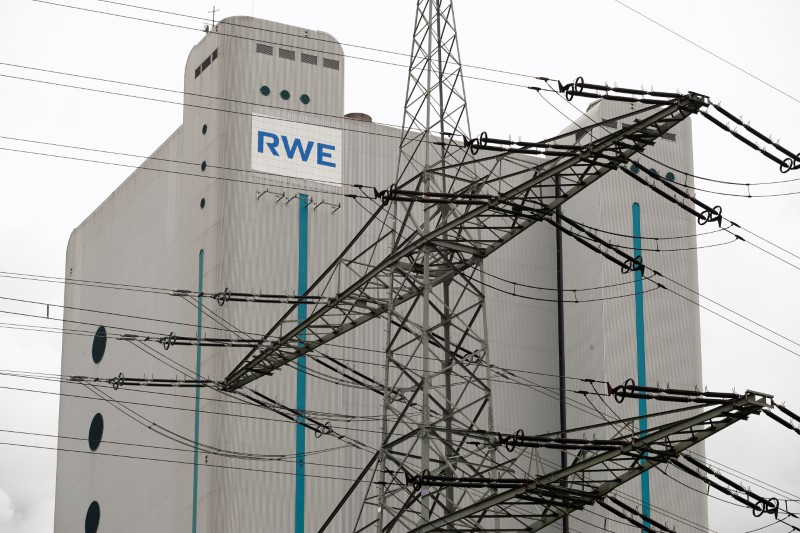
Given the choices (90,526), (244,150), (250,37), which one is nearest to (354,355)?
(244,150)

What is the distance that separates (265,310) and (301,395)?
462 centimetres

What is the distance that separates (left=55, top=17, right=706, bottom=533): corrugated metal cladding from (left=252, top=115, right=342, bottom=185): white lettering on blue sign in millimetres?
463

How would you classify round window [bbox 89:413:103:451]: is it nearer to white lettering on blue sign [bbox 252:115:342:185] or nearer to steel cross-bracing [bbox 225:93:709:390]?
white lettering on blue sign [bbox 252:115:342:185]

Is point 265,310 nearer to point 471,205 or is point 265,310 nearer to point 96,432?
point 96,432

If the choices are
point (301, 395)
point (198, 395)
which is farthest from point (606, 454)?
point (198, 395)

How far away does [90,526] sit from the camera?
86.2 meters

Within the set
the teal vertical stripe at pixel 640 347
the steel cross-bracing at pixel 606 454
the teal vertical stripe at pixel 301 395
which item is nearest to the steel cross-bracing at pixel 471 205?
the steel cross-bracing at pixel 606 454

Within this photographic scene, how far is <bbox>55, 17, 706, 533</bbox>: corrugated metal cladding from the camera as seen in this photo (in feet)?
233

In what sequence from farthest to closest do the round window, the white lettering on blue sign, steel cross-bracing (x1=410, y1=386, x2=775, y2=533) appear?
1. the round window
2. the white lettering on blue sign
3. steel cross-bracing (x1=410, y1=386, x2=775, y2=533)

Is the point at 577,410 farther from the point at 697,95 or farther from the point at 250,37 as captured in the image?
the point at 697,95

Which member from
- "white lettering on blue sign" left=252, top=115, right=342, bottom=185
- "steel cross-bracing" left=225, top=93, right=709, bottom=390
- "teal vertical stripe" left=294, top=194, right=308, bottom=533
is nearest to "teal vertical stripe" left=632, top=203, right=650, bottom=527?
"white lettering on blue sign" left=252, top=115, right=342, bottom=185

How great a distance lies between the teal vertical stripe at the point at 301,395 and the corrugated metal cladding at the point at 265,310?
12.5 inches

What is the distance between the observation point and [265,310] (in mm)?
72438

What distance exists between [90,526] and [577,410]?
96.9ft
